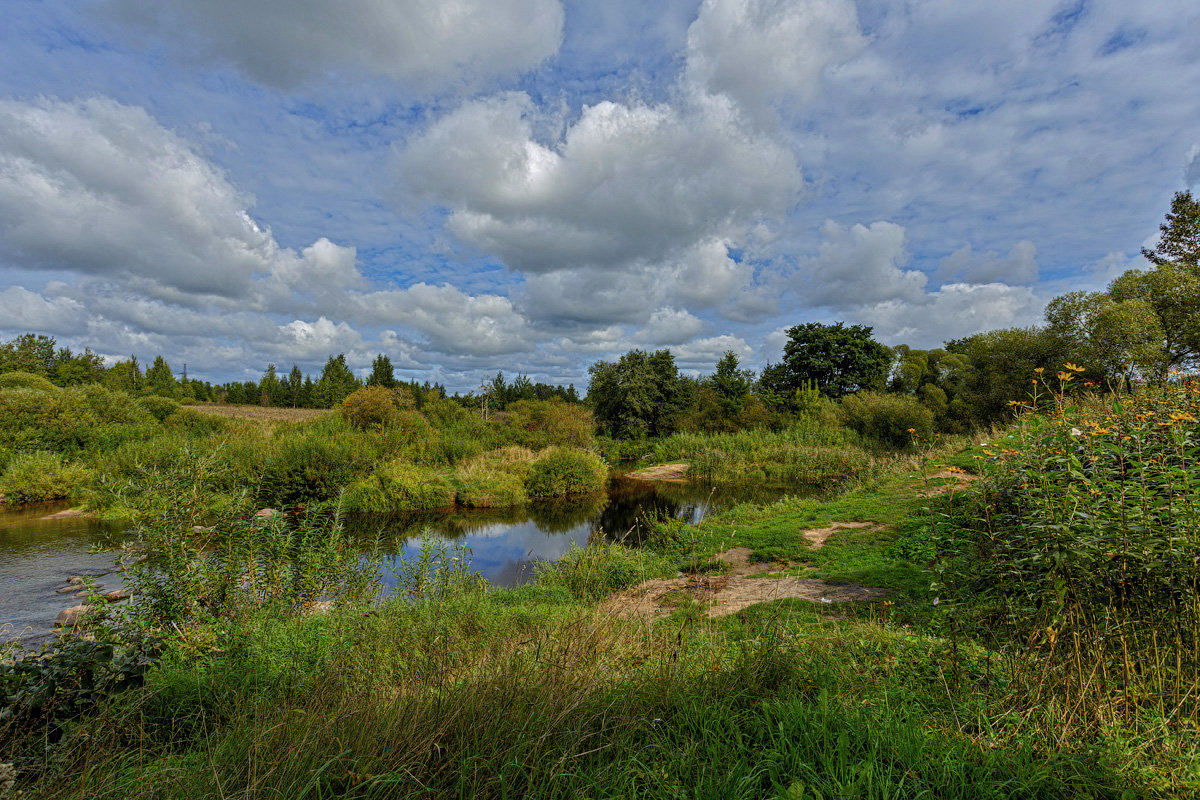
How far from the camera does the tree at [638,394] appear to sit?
33219mm

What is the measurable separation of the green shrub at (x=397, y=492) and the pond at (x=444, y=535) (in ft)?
2.30

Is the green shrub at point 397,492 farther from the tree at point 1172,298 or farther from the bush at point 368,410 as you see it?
the tree at point 1172,298

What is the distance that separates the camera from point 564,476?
1981cm

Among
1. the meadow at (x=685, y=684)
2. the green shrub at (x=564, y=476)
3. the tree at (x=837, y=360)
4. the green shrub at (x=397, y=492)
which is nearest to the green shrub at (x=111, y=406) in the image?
the green shrub at (x=397, y=492)

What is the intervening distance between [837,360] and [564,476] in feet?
84.2

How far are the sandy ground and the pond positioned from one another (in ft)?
3.34

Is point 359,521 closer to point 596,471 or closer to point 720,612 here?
point 596,471

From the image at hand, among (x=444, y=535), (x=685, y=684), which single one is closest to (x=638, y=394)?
(x=444, y=535)

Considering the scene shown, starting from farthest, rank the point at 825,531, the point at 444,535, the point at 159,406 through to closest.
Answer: the point at 159,406 < the point at 444,535 < the point at 825,531

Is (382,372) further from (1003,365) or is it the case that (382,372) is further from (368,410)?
(1003,365)

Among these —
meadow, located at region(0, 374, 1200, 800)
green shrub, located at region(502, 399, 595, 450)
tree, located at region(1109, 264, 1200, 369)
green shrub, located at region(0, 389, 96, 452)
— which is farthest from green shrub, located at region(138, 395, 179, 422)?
tree, located at region(1109, 264, 1200, 369)

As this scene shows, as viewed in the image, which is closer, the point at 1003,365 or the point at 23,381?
the point at 1003,365

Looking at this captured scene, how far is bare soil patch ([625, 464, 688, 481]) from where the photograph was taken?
24708 millimetres

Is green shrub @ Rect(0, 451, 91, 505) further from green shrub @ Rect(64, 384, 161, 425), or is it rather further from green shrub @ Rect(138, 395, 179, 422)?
green shrub @ Rect(138, 395, 179, 422)
